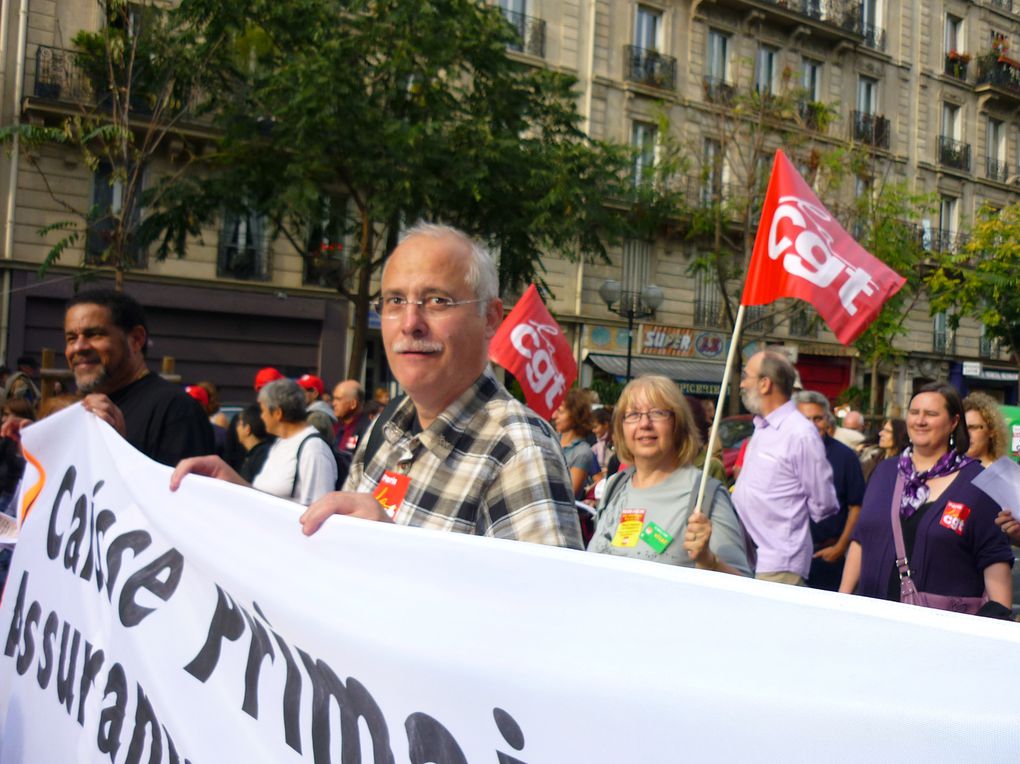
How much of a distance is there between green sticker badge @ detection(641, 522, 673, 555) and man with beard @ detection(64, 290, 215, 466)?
154 centimetres

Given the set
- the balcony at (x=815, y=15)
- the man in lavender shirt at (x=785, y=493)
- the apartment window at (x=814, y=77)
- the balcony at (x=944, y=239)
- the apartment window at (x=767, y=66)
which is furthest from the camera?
the balcony at (x=944, y=239)

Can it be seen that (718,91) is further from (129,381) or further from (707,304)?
(129,381)

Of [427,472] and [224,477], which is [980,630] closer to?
[427,472]

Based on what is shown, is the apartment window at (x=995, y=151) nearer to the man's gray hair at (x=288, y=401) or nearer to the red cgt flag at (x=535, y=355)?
the red cgt flag at (x=535, y=355)

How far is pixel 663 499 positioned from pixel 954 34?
36716 millimetres

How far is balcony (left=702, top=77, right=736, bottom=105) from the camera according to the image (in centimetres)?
2314

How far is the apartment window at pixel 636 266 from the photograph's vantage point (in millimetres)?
26359

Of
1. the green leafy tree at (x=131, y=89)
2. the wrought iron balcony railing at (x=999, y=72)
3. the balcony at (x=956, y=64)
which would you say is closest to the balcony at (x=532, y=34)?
the green leafy tree at (x=131, y=89)

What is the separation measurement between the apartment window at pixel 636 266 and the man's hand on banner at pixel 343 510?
2475 cm

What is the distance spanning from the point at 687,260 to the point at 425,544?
26493mm

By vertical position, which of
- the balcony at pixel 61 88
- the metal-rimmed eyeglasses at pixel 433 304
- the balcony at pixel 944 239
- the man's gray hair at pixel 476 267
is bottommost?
the metal-rimmed eyeglasses at pixel 433 304

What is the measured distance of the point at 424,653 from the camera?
5.03ft

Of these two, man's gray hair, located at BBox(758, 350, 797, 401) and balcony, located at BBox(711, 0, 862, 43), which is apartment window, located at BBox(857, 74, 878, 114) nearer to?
balcony, located at BBox(711, 0, 862, 43)

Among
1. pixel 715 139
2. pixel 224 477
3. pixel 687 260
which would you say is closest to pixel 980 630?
pixel 224 477
